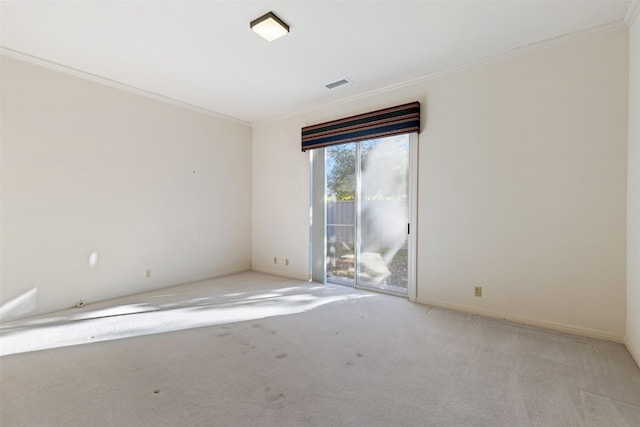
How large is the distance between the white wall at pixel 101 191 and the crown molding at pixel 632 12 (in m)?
4.94

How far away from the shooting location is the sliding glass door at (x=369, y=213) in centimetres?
371

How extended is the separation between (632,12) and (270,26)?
9.60 feet

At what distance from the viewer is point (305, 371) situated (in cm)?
201

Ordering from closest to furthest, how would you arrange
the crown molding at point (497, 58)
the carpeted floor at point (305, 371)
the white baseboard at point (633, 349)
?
1. the carpeted floor at point (305, 371)
2. the white baseboard at point (633, 349)
3. the crown molding at point (497, 58)

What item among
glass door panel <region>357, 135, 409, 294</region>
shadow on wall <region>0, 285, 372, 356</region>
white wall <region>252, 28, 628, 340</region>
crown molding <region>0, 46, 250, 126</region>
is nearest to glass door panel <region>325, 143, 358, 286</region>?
glass door panel <region>357, 135, 409, 294</region>

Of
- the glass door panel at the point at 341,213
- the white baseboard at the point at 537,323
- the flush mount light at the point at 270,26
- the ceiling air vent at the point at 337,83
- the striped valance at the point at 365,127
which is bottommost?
the white baseboard at the point at 537,323

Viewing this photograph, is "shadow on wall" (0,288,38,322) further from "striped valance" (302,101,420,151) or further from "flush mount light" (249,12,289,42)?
"striped valance" (302,101,420,151)

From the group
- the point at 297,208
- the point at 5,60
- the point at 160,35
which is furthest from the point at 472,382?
the point at 5,60

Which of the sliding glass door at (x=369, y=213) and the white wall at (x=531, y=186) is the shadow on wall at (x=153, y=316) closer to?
the sliding glass door at (x=369, y=213)

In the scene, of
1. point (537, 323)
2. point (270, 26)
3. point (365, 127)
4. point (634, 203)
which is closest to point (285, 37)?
point (270, 26)

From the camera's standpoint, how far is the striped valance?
3432 millimetres

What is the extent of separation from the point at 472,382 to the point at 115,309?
144 inches

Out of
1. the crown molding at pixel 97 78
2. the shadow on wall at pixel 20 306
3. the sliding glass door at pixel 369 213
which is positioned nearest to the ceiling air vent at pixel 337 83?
the sliding glass door at pixel 369 213

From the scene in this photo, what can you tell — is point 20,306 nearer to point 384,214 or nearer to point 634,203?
point 384,214
